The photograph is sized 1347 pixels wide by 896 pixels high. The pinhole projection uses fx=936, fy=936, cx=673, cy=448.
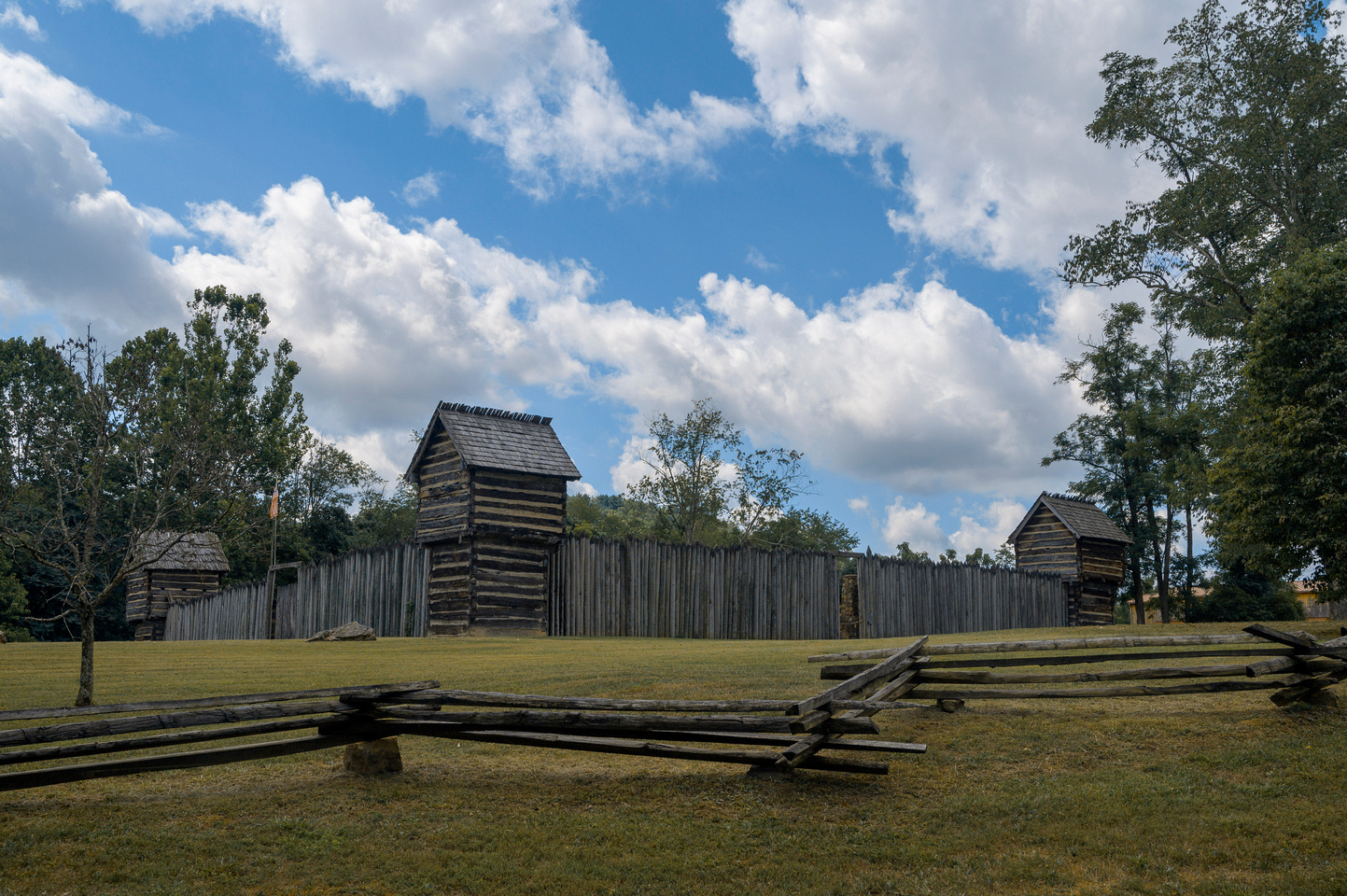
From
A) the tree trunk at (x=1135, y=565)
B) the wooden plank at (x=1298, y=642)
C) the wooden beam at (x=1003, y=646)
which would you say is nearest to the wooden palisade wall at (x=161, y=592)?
the wooden beam at (x=1003, y=646)

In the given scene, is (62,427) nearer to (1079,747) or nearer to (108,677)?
(108,677)

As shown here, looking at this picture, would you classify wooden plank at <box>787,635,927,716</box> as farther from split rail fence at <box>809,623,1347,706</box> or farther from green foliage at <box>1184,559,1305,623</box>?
green foliage at <box>1184,559,1305,623</box>

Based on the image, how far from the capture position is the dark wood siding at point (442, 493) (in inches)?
926

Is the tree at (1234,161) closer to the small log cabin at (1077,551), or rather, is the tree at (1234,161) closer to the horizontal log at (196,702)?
the small log cabin at (1077,551)

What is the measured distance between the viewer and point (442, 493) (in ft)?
80.0

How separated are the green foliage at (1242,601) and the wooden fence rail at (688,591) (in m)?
18.6

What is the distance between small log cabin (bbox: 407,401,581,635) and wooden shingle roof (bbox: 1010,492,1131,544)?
2071cm

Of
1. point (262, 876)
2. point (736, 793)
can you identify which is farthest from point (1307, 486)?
point (262, 876)

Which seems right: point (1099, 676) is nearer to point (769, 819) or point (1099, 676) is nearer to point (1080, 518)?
point (769, 819)

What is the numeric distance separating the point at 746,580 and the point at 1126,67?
17736mm

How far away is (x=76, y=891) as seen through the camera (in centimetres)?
545

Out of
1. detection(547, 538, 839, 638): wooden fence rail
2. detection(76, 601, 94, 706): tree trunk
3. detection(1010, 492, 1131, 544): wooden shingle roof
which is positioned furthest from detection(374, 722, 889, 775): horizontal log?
detection(1010, 492, 1131, 544): wooden shingle roof

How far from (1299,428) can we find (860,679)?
1216 cm

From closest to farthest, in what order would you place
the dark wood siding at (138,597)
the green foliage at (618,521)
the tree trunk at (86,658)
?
1. the tree trunk at (86,658)
2. the dark wood siding at (138,597)
3. the green foliage at (618,521)
